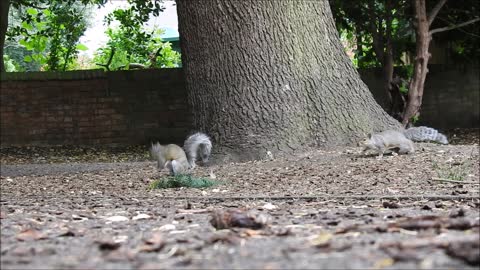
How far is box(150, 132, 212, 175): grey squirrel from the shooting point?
8.02m

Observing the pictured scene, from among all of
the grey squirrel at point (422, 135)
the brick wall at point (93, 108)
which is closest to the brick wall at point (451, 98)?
the grey squirrel at point (422, 135)

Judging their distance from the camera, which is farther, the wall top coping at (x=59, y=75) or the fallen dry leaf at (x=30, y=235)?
the wall top coping at (x=59, y=75)

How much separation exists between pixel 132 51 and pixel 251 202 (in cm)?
1334

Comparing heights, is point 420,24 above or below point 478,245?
above

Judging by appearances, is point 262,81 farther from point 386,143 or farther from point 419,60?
point 419,60

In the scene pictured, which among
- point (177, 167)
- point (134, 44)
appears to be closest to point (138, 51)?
point (134, 44)

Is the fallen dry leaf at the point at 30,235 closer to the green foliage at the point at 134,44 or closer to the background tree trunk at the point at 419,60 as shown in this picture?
the background tree trunk at the point at 419,60

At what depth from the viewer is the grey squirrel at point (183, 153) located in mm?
8016

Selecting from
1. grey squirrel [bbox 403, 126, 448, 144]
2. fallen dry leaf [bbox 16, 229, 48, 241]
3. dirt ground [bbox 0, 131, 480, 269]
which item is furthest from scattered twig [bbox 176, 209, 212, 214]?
grey squirrel [bbox 403, 126, 448, 144]

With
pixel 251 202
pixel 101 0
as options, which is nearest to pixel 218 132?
pixel 251 202

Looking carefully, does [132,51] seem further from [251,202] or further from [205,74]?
[251,202]

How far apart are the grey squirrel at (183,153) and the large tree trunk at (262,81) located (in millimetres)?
268

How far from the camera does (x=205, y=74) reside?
9.27 metres

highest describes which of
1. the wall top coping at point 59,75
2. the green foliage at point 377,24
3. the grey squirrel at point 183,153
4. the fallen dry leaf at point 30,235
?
the green foliage at point 377,24
